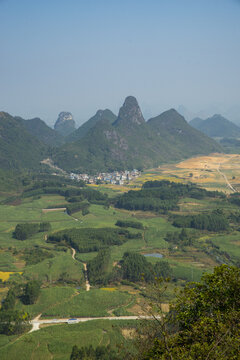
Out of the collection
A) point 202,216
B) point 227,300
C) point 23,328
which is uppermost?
point 227,300

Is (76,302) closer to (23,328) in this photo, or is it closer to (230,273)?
(23,328)

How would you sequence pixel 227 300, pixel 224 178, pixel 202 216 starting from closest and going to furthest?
1. pixel 227 300
2. pixel 202 216
3. pixel 224 178

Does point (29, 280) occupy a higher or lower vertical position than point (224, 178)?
lower

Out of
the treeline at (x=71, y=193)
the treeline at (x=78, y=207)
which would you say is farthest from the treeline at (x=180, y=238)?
the treeline at (x=71, y=193)

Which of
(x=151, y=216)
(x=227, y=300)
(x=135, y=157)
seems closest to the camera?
(x=227, y=300)

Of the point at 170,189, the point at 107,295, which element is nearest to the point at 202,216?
the point at 170,189

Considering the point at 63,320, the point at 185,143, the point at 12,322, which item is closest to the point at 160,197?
the point at 63,320
